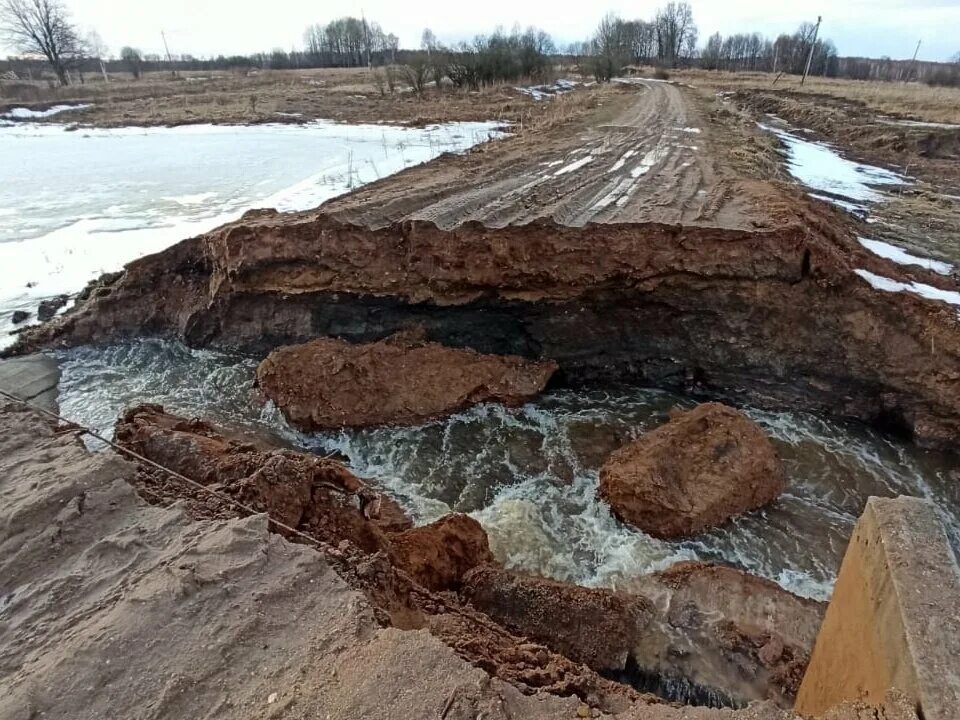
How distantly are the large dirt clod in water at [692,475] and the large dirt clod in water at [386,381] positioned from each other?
6.43ft

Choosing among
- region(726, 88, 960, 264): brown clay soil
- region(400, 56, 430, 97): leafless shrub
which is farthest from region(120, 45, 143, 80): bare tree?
region(726, 88, 960, 264): brown clay soil

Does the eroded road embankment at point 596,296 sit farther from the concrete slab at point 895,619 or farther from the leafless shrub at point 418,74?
the leafless shrub at point 418,74

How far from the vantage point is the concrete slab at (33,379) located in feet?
24.6

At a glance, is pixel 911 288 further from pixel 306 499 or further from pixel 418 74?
pixel 418 74

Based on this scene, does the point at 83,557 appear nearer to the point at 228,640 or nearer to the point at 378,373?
the point at 228,640

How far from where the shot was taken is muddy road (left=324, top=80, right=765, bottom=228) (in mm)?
7906

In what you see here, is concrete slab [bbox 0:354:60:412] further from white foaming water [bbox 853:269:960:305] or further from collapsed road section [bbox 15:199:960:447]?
white foaming water [bbox 853:269:960:305]

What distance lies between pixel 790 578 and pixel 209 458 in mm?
5107

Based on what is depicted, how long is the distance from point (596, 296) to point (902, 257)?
15.9ft

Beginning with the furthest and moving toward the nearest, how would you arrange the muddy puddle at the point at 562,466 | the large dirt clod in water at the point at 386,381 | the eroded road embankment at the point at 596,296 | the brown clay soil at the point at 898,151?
the brown clay soil at the point at 898,151 < the large dirt clod in water at the point at 386,381 < the eroded road embankment at the point at 596,296 < the muddy puddle at the point at 562,466

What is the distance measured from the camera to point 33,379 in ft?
25.8

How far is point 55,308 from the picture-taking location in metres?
9.44

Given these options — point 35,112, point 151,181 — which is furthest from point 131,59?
point 151,181

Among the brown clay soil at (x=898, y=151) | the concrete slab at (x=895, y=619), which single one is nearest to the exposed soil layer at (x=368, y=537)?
the concrete slab at (x=895, y=619)
